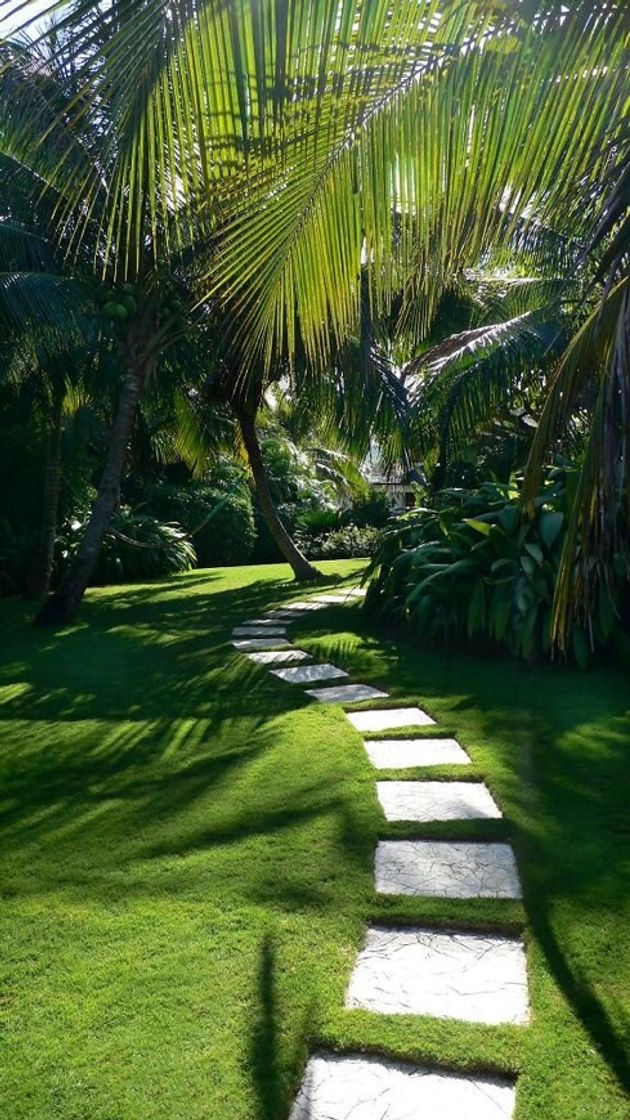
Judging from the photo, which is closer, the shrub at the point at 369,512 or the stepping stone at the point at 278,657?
the stepping stone at the point at 278,657

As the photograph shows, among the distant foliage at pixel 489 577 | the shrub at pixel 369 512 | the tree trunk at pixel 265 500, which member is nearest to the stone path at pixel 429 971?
the distant foliage at pixel 489 577

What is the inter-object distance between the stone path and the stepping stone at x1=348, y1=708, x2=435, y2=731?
62 centimetres

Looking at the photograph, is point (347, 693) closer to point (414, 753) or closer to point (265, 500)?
point (414, 753)

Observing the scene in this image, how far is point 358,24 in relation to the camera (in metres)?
2.53

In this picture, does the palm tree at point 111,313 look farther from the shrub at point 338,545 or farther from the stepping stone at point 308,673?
the shrub at point 338,545

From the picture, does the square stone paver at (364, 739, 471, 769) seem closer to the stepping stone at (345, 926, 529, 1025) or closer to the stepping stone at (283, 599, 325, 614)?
the stepping stone at (345, 926, 529, 1025)

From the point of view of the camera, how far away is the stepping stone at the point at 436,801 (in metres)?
4.00

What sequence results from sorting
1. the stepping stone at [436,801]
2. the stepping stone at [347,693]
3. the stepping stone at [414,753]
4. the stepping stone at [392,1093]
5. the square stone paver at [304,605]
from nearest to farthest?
the stepping stone at [392,1093], the stepping stone at [436,801], the stepping stone at [414,753], the stepping stone at [347,693], the square stone paver at [304,605]

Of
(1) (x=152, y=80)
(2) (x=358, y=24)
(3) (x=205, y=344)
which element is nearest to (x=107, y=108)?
(1) (x=152, y=80)

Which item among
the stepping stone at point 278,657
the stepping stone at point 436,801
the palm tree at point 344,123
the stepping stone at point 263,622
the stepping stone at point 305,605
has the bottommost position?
the stepping stone at point 436,801

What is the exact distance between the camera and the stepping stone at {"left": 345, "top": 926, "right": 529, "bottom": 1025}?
2.54m

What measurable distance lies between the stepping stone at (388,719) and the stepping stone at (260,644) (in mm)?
2365

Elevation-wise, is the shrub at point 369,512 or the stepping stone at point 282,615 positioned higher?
the shrub at point 369,512

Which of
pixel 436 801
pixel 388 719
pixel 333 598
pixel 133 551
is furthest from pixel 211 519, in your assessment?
pixel 436 801
